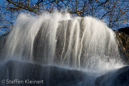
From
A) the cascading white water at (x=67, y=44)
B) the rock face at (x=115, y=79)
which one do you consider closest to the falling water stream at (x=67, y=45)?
the cascading white water at (x=67, y=44)

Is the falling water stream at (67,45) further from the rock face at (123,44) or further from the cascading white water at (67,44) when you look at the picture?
the rock face at (123,44)

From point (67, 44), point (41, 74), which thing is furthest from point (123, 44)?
point (41, 74)

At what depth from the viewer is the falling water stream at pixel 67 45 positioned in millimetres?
3268

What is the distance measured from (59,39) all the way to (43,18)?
2.61 ft

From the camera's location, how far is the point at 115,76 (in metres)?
2.24

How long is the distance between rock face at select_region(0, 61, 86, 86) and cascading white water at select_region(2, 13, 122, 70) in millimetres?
234

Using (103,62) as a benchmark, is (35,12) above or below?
above

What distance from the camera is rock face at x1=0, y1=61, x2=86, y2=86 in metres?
2.80

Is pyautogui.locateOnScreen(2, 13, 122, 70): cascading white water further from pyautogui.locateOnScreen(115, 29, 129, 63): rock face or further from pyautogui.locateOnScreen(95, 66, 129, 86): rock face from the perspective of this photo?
pyautogui.locateOnScreen(95, 66, 129, 86): rock face

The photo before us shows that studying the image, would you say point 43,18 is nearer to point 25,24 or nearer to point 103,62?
point 25,24

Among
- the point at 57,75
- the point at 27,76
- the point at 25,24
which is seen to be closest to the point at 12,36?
the point at 25,24

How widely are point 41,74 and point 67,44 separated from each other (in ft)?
2.58

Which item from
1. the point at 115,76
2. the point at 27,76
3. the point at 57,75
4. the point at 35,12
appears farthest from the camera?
the point at 35,12

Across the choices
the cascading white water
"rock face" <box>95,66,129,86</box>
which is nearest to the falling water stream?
the cascading white water
